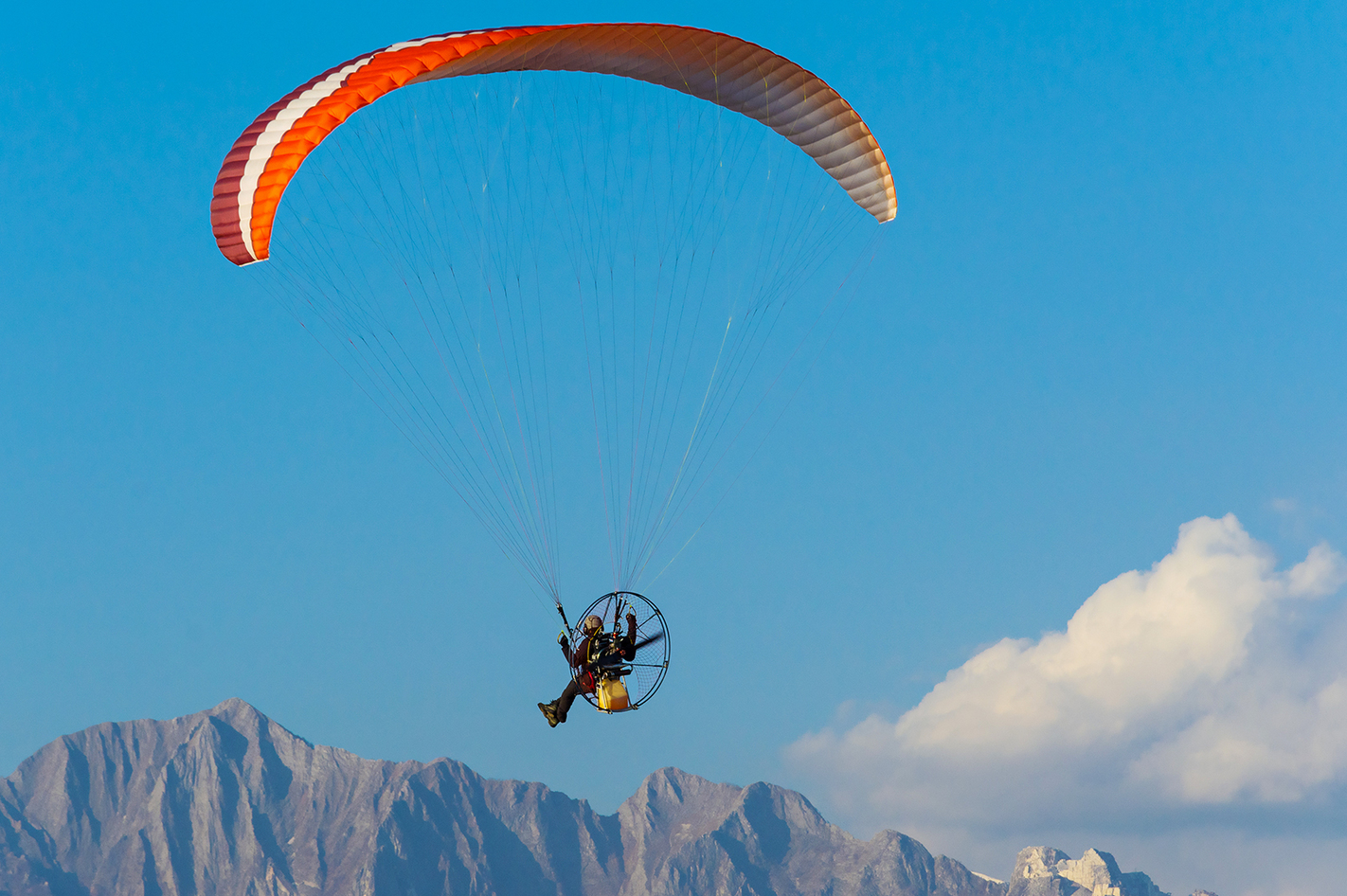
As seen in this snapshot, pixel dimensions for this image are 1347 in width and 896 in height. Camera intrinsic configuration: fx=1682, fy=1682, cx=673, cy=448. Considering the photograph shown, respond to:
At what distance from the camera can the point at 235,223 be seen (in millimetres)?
34750

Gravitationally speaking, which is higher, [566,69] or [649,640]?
[566,69]

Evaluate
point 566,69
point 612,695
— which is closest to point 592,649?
point 612,695

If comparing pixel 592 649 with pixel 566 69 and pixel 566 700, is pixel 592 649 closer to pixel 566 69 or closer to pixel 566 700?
pixel 566 700

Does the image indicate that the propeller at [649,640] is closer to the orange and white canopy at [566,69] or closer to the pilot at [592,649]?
the pilot at [592,649]

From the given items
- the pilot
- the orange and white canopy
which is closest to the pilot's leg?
the pilot

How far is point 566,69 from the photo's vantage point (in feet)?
128

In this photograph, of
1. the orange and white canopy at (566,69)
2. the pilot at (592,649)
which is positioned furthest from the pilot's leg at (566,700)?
the orange and white canopy at (566,69)

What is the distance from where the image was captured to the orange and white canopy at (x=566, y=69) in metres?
34.6

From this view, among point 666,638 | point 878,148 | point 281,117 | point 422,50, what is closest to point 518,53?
point 422,50

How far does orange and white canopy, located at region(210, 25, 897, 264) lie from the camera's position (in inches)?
1361

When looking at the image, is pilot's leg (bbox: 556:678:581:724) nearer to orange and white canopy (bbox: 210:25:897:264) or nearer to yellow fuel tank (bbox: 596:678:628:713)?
yellow fuel tank (bbox: 596:678:628:713)

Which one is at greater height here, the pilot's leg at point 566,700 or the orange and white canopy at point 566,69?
the orange and white canopy at point 566,69

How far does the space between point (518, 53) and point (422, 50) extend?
109 inches

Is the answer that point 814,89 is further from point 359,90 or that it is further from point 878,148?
point 359,90
